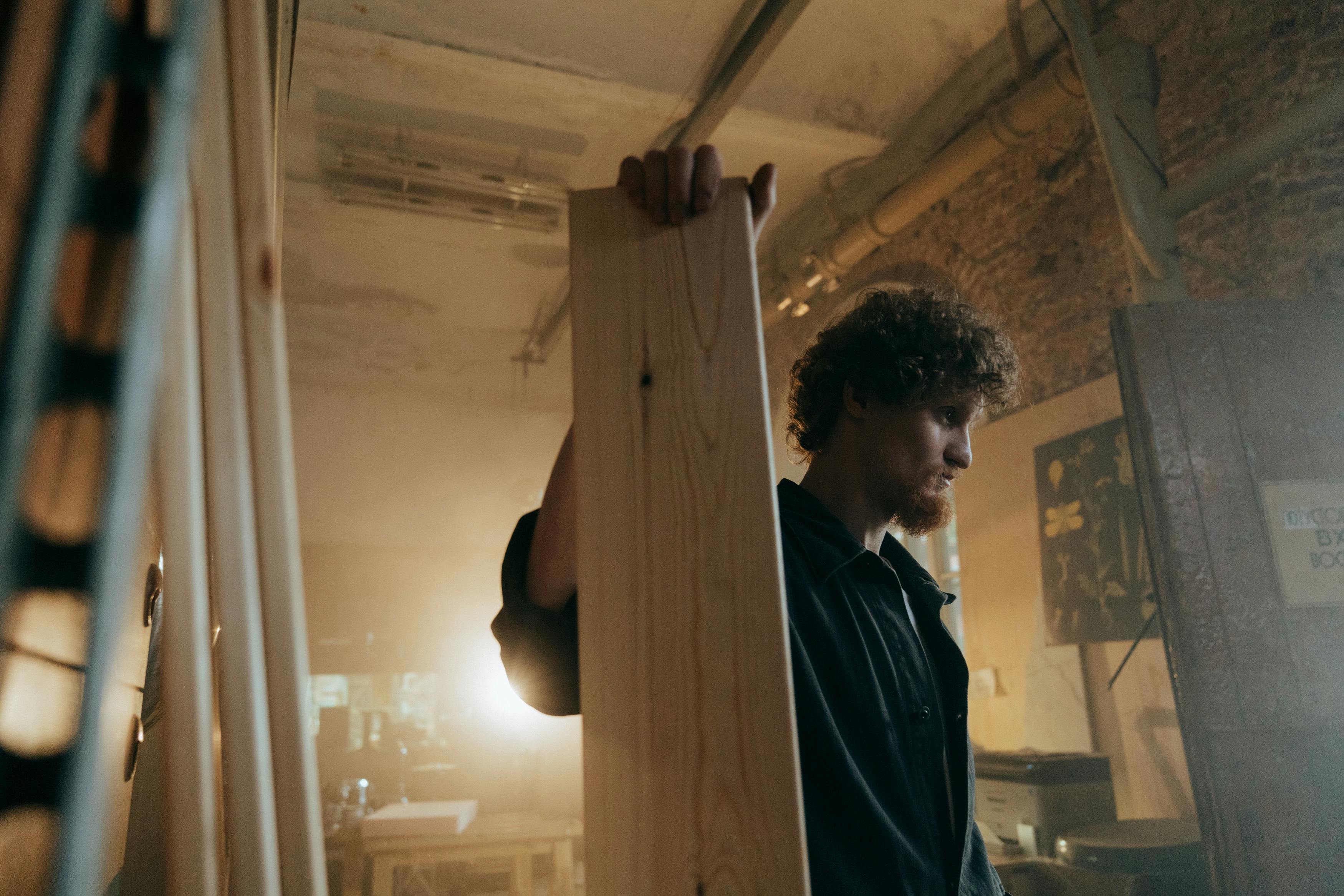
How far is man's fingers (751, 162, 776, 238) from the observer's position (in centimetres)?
77

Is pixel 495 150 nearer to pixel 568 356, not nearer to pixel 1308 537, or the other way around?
pixel 568 356

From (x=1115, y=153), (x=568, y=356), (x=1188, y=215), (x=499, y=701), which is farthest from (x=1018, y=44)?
(x=499, y=701)

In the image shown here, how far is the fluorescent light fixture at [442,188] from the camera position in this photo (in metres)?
4.68

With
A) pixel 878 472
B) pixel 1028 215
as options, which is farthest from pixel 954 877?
pixel 1028 215

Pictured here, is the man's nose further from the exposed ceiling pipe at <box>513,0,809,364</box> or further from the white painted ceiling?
the white painted ceiling

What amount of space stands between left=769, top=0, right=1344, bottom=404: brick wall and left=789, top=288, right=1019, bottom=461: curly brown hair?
206 cm

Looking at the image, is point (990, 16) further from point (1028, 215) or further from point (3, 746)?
point (3, 746)

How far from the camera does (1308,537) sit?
106 inches

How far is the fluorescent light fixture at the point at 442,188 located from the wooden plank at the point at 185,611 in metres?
4.46

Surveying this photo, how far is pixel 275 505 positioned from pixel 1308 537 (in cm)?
321

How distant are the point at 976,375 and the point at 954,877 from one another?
91cm

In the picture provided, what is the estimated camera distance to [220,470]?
40 cm

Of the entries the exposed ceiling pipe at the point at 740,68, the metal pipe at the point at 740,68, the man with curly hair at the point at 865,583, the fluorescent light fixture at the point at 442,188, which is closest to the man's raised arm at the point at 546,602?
the man with curly hair at the point at 865,583

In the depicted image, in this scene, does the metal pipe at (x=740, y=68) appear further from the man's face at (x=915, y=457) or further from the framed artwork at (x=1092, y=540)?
the man's face at (x=915, y=457)
